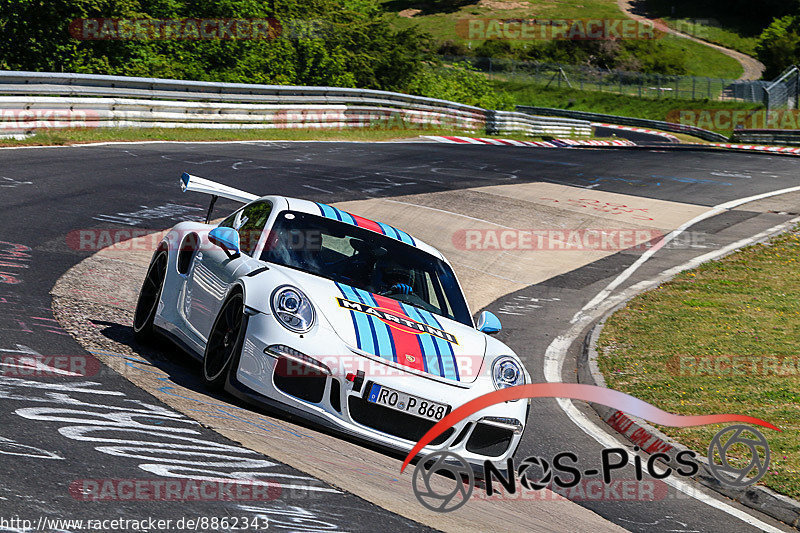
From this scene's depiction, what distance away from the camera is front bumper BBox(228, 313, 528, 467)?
19.1ft

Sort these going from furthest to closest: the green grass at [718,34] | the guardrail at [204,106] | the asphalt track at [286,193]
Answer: the green grass at [718,34], the guardrail at [204,106], the asphalt track at [286,193]

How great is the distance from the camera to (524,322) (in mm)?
12336

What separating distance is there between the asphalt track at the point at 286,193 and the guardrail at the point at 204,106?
158 centimetres

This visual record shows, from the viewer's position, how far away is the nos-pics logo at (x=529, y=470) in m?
5.50

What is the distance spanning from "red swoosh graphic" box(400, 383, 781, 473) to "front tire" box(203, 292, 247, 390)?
1321 millimetres

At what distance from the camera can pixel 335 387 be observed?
19.1 feet

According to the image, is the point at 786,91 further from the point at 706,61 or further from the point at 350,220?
the point at 350,220

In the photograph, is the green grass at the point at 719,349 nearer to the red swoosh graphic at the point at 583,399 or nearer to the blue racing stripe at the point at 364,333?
the red swoosh graphic at the point at 583,399

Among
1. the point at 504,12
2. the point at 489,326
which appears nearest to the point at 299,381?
the point at 489,326

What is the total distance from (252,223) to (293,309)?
1.64 m

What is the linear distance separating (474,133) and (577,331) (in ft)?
82.2

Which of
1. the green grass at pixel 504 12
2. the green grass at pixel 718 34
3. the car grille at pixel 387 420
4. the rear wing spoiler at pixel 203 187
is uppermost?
the green grass at pixel 504 12

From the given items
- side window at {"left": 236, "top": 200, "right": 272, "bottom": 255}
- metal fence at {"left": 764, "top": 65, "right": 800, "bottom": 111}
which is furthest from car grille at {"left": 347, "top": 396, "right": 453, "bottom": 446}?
metal fence at {"left": 764, "top": 65, "right": 800, "bottom": 111}

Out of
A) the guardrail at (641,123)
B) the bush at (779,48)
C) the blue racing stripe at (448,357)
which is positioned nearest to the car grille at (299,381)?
the blue racing stripe at (448,357)
